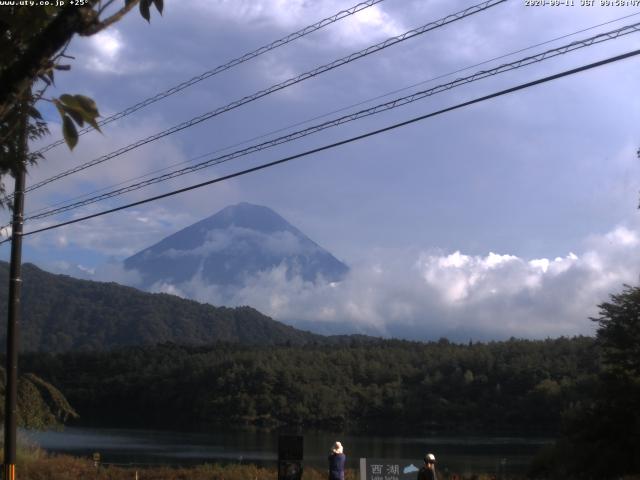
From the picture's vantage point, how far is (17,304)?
1645cm

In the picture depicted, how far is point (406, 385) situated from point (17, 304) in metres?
73.9

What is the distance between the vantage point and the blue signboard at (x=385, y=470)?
56.3 feet

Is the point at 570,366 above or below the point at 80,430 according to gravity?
above

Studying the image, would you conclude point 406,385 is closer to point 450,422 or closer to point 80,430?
point 450,422

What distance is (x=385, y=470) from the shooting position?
17438mm

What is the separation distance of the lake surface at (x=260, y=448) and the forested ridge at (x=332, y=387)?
150 inches

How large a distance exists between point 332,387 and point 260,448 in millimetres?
27816

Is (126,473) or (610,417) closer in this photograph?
(126,473)

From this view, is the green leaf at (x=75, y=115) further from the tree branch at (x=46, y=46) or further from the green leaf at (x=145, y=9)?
the green leaf at (x=145, y=9)

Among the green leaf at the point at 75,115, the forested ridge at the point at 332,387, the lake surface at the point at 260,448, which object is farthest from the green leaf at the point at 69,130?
the forested ridge at the point at 332,387

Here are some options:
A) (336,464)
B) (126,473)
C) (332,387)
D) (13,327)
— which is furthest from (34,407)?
(332,387)

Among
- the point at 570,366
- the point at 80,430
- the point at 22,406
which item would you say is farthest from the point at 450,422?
the point at 22,406

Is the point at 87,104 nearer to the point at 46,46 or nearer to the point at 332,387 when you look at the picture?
the point at 46,46

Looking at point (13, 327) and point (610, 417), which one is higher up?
point (13, 327)
